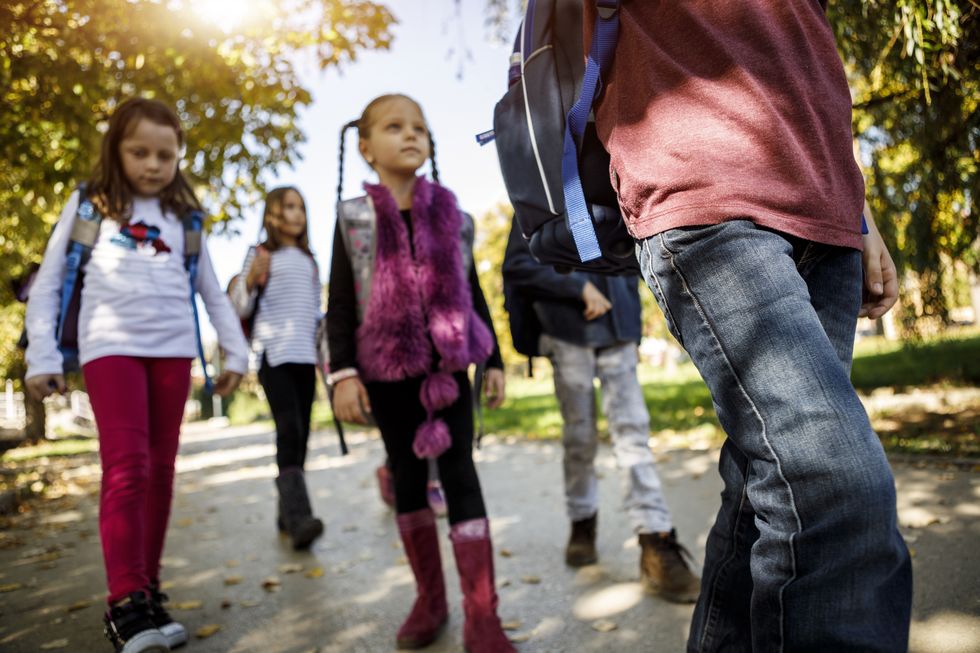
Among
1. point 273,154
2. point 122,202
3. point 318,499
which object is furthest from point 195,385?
point 122,202

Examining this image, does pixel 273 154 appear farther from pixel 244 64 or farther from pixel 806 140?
pixel 806 140

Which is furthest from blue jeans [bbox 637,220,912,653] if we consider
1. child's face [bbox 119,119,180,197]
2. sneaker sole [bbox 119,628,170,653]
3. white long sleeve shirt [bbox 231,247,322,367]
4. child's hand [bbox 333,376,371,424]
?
white long sleeve shirt [bbox 231,247,322,367]

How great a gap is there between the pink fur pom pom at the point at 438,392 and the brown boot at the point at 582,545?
1.11m

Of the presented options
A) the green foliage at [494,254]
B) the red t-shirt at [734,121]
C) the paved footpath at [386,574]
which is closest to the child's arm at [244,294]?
the paved footpath at [386,574]

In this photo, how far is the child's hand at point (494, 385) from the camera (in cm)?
294

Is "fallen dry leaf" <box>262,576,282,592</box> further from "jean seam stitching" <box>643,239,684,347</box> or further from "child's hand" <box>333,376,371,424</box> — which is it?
"jean seam stitching" <box>643,239,684,347</box>

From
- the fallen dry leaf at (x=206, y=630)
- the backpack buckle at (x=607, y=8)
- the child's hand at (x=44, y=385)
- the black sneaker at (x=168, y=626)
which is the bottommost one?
the fallen dry leaf at (x=206, y=630)

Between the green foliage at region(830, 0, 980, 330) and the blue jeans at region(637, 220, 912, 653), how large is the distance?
8.11ft

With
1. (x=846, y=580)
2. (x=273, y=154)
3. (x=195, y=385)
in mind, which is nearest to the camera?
→ (x=846, y=580)

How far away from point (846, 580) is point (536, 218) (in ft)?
3.32

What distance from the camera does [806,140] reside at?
141cm

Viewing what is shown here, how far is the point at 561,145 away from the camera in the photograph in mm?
1663

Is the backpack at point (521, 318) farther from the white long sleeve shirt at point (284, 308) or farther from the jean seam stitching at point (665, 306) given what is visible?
the jean seam stitching at point (665, 306)

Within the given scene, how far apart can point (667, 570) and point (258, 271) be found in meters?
3.03
